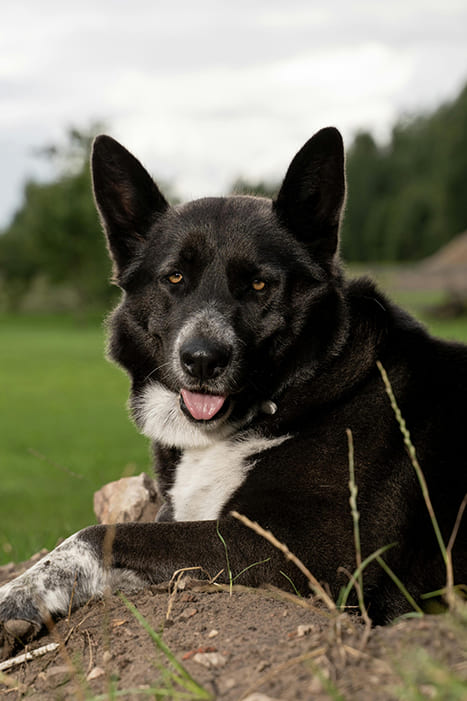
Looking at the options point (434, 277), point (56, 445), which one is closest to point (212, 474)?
point (56, 445)

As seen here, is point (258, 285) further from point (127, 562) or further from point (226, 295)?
point (127, 562)

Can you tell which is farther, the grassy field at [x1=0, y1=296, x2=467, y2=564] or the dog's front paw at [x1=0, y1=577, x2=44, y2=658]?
the grassy field at [x1=0, y1=296, x2=467, y2=564]

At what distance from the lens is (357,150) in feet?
264

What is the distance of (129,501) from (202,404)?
102 cm

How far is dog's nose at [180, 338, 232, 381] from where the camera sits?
341cm

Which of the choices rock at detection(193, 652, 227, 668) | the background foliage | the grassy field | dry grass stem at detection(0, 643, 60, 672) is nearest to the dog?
dry grass stem at detection(0, 643, 60, 672)

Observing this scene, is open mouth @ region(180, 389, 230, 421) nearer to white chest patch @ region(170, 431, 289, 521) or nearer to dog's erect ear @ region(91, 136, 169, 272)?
white chest patch @ region(170, 431, 289, 521)

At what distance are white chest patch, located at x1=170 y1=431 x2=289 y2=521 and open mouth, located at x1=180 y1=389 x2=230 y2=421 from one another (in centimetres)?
15

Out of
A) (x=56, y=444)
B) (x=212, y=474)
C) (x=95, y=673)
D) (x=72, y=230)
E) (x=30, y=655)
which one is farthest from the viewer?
(x=72, y=230)

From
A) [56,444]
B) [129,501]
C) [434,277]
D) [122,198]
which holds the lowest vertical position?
[434,277]

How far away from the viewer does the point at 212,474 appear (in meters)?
3.62

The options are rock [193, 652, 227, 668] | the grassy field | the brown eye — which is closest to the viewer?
rock [193, 652, 227, 668]

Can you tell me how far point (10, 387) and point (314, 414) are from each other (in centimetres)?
1889

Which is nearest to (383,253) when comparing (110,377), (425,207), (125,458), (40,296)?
(425,207)
